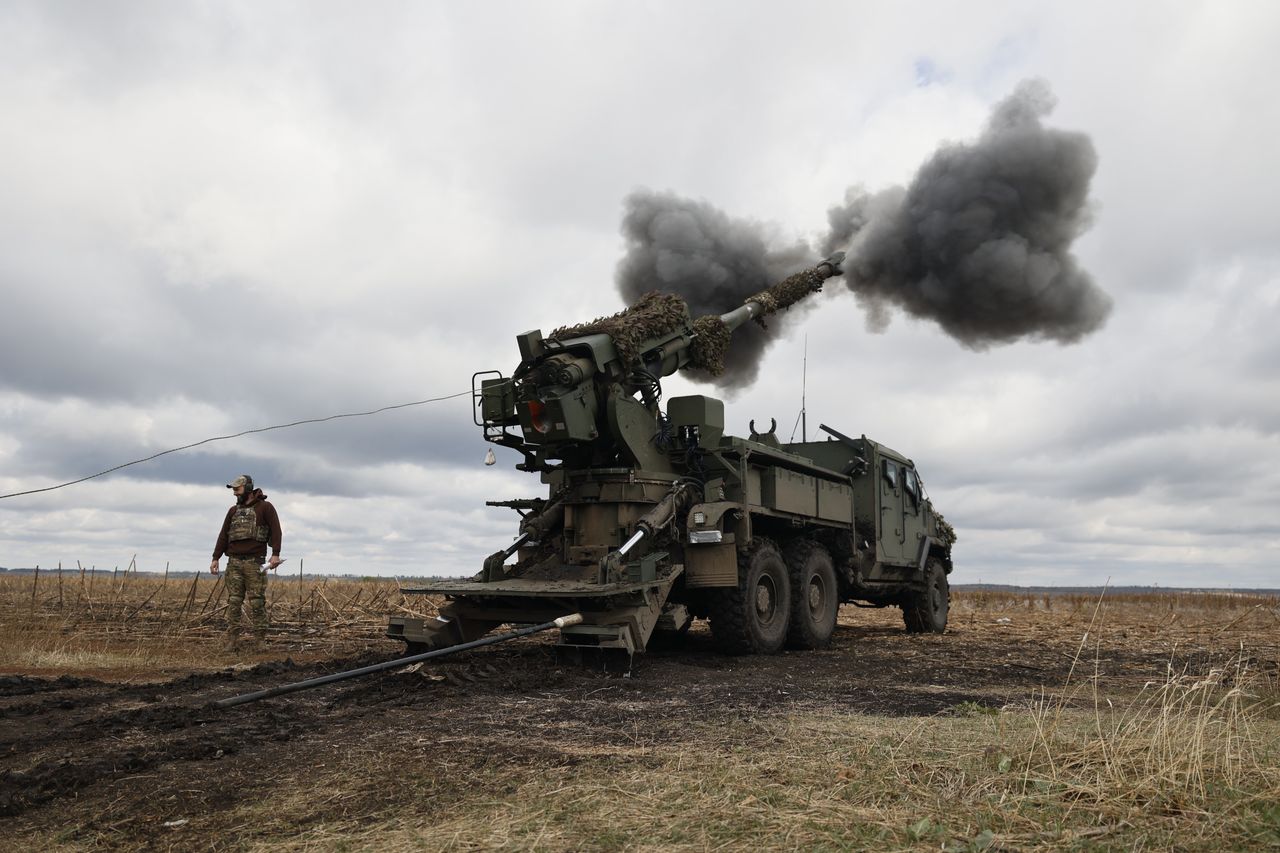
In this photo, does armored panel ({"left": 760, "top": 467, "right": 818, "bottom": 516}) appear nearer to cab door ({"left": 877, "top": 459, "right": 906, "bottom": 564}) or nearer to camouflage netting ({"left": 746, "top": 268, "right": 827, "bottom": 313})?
cab door ({"left": 877, "top": 459, "right": 906, "bottom": 564})

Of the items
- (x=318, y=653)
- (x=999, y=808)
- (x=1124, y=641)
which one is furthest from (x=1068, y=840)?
(x=1124, y=641)

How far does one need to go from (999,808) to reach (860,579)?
10.1 meters

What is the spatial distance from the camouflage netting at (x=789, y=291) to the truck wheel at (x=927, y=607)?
16.6ft

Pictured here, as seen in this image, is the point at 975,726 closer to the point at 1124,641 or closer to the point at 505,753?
the point at 505,753

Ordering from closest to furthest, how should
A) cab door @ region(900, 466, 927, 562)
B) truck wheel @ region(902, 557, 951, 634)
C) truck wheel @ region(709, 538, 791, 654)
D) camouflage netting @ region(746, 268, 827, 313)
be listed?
truck wheel @ region(709, 538, 791, 654) < camouflage netting @ region(746, 268, 827, 313) < cab door @ region(900, 466, 927, 562) < truck wheel @ region(902, 557, 951, 634)

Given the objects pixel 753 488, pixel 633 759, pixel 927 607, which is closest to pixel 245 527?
pixel 753 488

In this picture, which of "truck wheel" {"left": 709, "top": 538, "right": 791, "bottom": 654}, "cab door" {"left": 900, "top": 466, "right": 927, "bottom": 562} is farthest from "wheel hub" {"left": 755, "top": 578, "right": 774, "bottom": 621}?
"cab door" {"left": 900, "top": 466, "right": 927, "bottom": 562}

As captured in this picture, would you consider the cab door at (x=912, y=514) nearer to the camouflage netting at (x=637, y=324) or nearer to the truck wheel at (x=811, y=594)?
the truck wheel at (x=811, y=594)

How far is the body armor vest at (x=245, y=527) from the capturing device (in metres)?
11.5

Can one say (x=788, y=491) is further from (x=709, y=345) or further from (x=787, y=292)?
(x=787, y=292)

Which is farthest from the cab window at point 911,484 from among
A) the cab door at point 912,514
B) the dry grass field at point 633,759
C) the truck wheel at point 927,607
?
the dry grass field at point 633,759

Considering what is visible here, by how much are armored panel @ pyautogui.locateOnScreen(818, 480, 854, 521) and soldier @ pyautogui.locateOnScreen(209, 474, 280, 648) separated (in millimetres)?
6576

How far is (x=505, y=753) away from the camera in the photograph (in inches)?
210

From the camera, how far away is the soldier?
11453mm
